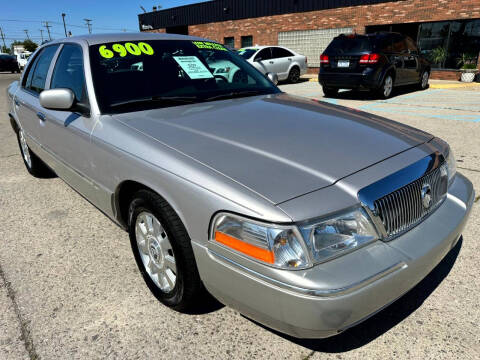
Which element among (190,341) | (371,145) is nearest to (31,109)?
(190,341)

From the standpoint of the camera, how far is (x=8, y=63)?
1169 inches

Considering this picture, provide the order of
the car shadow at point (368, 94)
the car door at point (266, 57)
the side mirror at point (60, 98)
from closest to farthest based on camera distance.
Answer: the side mirror at point (60, 98) → the car shadow at point (368, 94) → the car door at point (266, 57)

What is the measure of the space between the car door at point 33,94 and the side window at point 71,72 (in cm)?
29

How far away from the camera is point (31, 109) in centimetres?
377

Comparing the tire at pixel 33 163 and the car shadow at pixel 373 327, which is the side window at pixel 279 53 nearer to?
the tire at pixel 33 163

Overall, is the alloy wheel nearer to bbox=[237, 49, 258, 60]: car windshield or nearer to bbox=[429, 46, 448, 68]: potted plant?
bbox=[237, 49, 258, 60]: car windshield

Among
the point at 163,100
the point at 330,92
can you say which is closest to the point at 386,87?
the point at 330,92

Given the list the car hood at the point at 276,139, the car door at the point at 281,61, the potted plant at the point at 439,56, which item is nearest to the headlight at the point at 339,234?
the car hood at the point at 276,139

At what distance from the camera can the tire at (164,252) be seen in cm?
191

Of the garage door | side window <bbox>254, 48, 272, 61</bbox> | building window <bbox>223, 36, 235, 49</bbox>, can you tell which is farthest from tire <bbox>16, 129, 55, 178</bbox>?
building window <bbox>223, 36, 235, 49</bbox>

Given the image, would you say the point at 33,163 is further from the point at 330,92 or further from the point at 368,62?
the point at 330,92

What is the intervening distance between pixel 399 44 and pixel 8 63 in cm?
3064

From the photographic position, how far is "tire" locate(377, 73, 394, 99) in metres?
10.0

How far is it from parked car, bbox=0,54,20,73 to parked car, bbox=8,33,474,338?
32.4m
